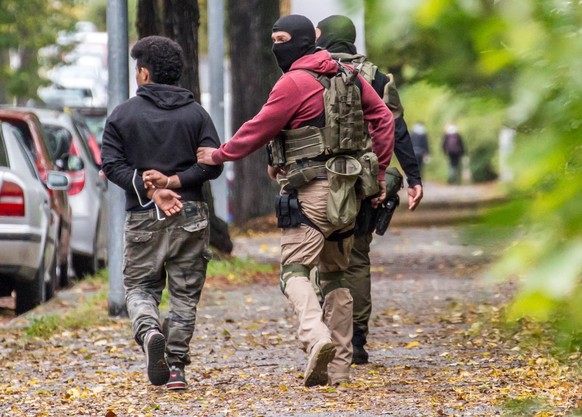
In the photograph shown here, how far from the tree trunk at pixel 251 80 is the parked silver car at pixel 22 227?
9298 millimetres

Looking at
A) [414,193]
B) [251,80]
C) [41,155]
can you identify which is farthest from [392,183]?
[251,80]

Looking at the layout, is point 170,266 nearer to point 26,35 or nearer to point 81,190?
point 81,190

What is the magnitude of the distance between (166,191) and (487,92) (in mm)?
5185

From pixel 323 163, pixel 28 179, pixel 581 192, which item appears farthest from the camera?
pixel 28 179

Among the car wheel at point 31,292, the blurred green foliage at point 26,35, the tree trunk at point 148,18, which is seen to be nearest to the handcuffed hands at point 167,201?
the car wheel at point 31,292

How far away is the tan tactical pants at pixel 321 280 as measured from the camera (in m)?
6.33

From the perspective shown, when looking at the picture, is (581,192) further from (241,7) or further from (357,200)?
(241,7)

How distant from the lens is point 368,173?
662cm

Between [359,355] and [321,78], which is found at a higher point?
[321,78]

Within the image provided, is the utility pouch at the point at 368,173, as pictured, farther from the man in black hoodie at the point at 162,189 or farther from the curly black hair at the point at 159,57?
the curly black hair at the point at 159,57

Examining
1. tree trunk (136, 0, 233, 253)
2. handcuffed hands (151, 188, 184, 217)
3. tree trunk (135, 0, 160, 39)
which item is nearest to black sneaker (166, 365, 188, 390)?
handcuffed hands (151, 188, 184, 217)

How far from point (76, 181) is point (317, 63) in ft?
28.9

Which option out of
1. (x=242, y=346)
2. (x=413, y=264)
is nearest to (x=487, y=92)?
(x=242, y=346)

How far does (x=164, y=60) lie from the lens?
22.1 ft
